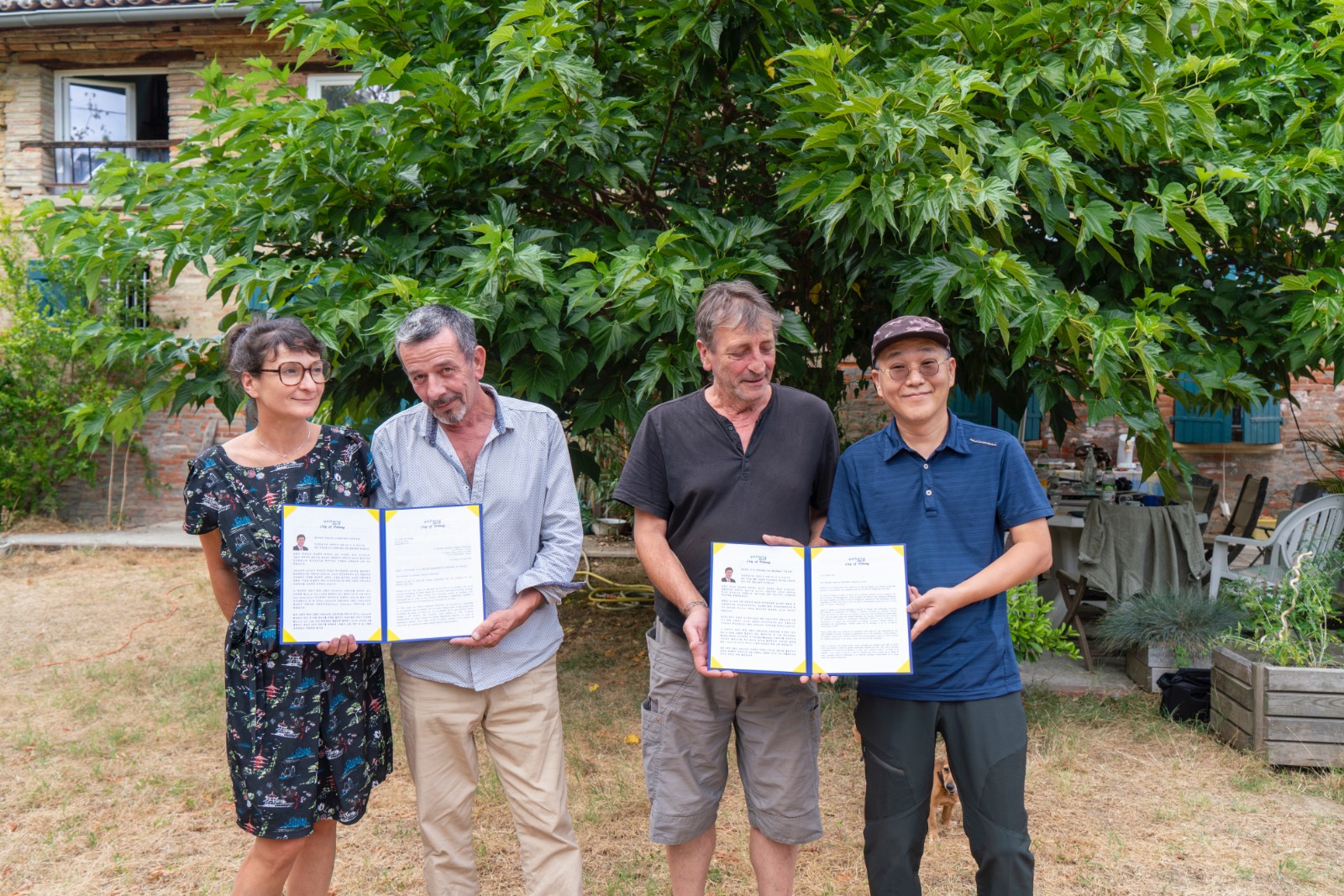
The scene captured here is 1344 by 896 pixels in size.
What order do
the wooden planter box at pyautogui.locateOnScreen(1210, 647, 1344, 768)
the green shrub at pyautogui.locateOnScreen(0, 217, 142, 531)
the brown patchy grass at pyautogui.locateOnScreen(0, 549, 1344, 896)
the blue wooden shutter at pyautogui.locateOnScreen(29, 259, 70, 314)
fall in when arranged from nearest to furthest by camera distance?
the brown patchy grass at pyautogui.locateOnScreen(0, 549, 1344, 896) < the wooden planter box at pyautogui.locateOnScreen(1210, 647, 1344, 768) < the green shrub at pyautogui.locateOnScreen(0, 217, 142, 531) < the blue wooden shutter at pyautogui.locateOnScreen(29, 259, 70, 314)

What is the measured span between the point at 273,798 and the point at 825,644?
153 cm

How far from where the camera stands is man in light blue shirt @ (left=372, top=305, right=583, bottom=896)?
269 centimetres

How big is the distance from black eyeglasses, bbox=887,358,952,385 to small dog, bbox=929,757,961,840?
6.07 feet

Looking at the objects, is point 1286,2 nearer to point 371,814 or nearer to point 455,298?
point 455,298

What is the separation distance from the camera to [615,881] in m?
3.61

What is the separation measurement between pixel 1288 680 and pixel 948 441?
3288 millimetres

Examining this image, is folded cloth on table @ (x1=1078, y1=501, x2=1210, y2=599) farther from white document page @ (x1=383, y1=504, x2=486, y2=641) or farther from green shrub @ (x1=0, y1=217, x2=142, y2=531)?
green shrub @ (x1=0, y1=217, x2=142, y2=531)

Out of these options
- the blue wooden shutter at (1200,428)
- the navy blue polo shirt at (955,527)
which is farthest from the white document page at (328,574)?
the blue wooden shutter at (1200,428)

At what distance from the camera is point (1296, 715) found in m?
4.61

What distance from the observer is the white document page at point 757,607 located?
2.49 metres

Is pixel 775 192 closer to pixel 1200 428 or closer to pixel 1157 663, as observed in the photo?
pixel 1157 663

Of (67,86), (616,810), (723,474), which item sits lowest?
(616,810)

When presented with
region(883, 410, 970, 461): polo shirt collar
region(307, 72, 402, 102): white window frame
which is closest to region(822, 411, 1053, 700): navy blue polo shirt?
region(883, 410, 970, 461): polo shirt collar

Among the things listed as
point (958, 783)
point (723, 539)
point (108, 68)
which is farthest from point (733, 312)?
point (108, 68)
